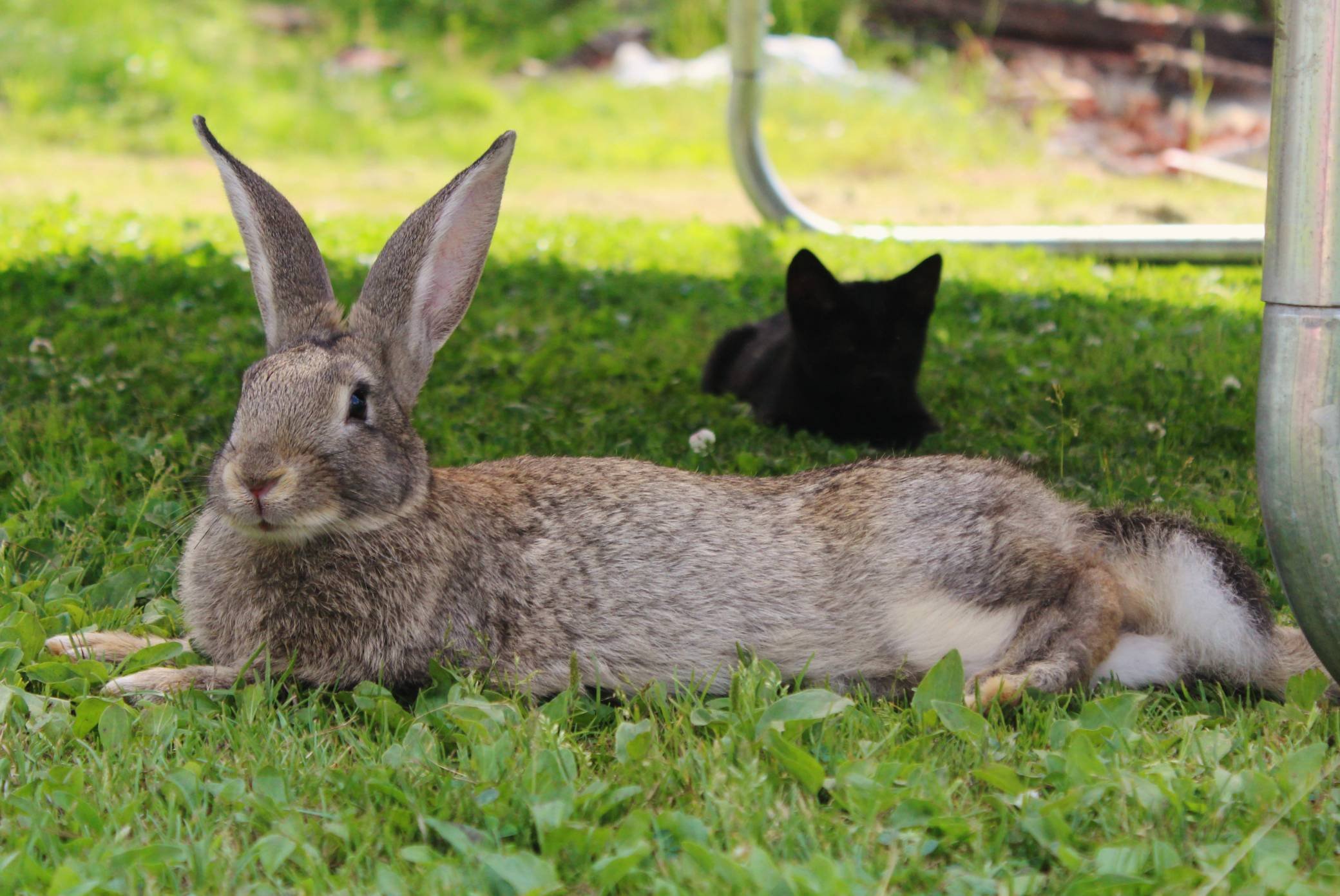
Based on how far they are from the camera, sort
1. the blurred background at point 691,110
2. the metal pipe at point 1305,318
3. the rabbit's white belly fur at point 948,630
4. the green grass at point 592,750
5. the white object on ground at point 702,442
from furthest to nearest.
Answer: the blurred background at point 691,110 → the white object on ground at point 702,442 → the rabbit's white belly fur at point 948,630 → the metal pipe at point 1305,318 → the green grass at point 592,750

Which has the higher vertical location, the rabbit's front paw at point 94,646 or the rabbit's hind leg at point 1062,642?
the rabbit's hind leg at point 1062,642

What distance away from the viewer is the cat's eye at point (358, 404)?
3.10 meters

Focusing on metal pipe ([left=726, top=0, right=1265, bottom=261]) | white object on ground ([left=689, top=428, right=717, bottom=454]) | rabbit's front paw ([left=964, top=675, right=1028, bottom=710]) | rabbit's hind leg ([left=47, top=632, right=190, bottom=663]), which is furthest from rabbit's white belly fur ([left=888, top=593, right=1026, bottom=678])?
metal pipe ([left=726, top=0, right=1265, bottom=261])

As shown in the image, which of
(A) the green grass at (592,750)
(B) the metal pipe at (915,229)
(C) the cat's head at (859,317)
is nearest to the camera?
(A) the green grass at (592,750)

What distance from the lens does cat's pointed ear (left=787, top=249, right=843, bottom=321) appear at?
5.50 metres

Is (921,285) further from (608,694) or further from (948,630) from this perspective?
(608,694)

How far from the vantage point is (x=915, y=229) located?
882cm

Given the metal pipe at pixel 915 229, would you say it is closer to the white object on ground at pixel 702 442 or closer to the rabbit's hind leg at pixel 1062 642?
the white object on ground at pixel 702 442

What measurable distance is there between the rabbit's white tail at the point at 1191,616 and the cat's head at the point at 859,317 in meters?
2.03

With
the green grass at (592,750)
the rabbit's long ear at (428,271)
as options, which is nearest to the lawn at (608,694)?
the green grass at (592,750)

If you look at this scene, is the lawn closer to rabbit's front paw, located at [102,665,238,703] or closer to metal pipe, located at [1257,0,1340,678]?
rabbit's front paw, located at [102,665,238,703]

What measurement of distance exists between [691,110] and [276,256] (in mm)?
11327

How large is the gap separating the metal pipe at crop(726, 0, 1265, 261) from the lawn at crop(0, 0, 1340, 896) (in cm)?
18

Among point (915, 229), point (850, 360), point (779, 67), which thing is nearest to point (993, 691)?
point (850, 360)
